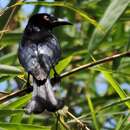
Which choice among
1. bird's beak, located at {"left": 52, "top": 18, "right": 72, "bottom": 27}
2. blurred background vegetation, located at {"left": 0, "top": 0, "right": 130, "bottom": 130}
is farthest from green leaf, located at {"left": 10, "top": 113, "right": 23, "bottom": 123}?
bird's beak, located at {"left": 52, "top": 18, "right": 72, "bottom": 27}

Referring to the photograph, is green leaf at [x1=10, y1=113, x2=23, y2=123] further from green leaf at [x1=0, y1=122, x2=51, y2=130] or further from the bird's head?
the bird's head

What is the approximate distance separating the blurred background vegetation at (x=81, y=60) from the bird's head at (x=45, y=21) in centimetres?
8

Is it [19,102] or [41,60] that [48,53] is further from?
[19,102]

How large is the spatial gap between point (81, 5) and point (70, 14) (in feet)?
0.82

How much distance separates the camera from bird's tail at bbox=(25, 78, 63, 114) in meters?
1.90

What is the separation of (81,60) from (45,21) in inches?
29.0

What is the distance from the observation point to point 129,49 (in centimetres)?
211

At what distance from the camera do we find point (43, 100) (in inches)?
78.9

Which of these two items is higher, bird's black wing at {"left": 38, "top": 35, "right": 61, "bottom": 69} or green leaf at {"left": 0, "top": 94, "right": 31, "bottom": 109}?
bird's black wing at {"left": 38, "top": 35, "right": 61, "bottom": 69}

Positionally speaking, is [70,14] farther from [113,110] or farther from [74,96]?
[74,96]

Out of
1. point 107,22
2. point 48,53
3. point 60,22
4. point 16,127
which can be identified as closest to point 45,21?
point 60,22

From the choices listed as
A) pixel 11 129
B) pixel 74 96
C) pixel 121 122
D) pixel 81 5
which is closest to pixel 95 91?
pixel 74 96

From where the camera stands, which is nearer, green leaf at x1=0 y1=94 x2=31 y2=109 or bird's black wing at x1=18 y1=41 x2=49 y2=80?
bird's black wing at x1=18 y1=41 x2=49 y2=80

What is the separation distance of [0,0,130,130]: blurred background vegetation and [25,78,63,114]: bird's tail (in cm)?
7
